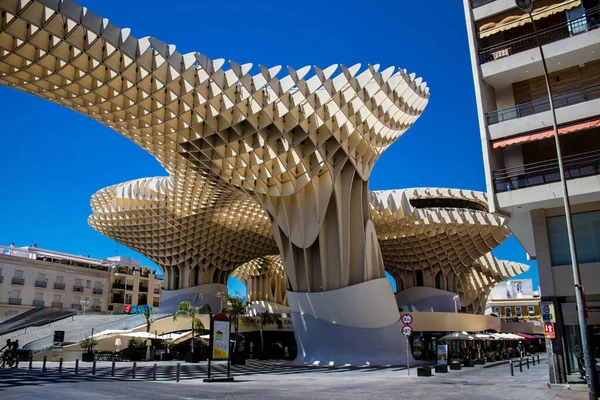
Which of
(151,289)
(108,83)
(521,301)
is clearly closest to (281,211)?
(108,83)

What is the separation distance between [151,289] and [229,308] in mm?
42092

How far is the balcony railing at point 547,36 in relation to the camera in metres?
18.8

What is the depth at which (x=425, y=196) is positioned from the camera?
60.3 meters

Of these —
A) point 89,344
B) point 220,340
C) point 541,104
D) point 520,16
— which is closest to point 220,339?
point 220,340

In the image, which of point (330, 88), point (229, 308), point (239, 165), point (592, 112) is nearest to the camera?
point (592, 112)

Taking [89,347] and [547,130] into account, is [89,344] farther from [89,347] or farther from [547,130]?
[547,130]

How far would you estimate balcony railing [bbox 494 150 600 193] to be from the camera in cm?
1778

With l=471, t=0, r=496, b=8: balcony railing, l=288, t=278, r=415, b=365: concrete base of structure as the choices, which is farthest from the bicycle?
l=471, t=0, r=496, b=8: balcony railing

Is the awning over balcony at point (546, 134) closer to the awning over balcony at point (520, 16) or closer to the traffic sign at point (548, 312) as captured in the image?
the awning over balcony at point (520, 16)

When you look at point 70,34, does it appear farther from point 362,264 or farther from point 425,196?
point 425,196

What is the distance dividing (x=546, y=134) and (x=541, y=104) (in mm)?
2419

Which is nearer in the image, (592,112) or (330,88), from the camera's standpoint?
(592,112)

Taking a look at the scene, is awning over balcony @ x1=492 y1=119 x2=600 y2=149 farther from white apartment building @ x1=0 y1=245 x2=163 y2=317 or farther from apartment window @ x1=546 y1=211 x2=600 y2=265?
white apartment building @ x1=0 y1=245 x2=163 y2=317

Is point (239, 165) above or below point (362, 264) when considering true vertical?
above
